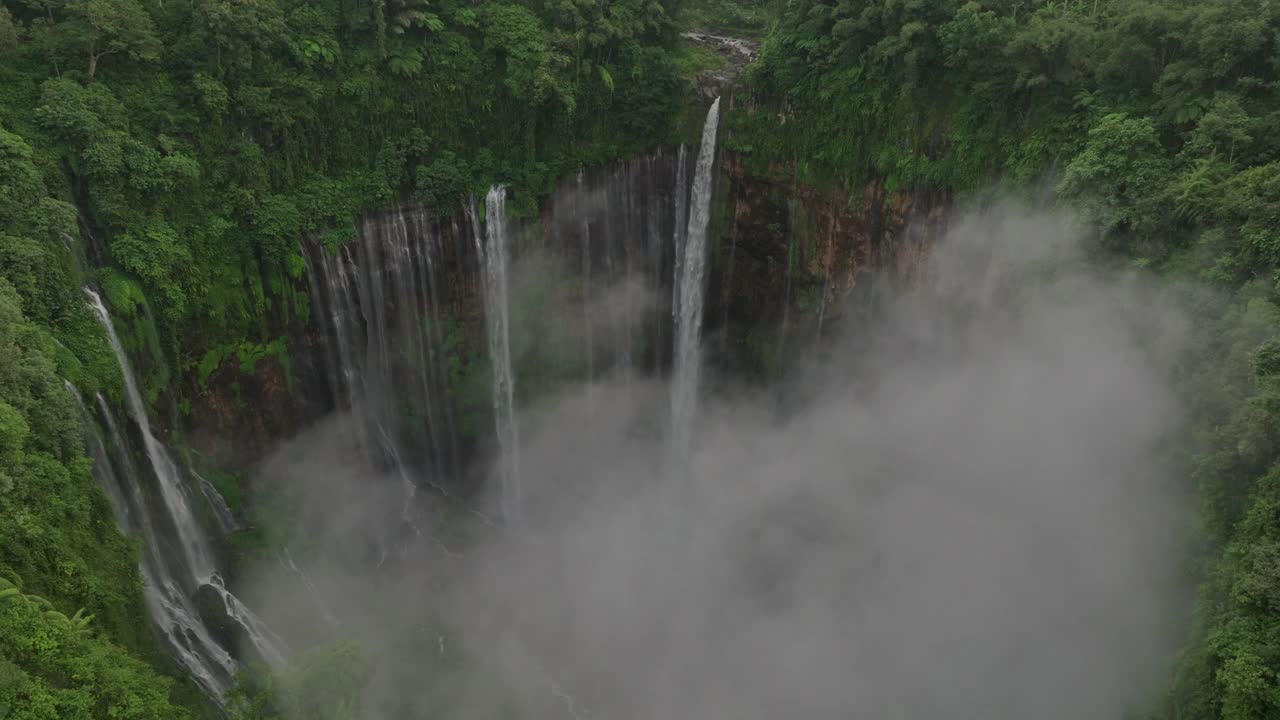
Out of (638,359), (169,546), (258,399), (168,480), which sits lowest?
(169,546)

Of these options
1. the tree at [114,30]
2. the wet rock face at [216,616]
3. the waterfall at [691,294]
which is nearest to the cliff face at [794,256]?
the waterfall at [691,294]

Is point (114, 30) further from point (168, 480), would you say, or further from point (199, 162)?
point (168, 480)

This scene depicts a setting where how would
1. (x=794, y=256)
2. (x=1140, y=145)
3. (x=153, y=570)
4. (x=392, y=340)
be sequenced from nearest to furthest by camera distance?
(x=153, y=570) → (x=1140, y=145) → (x=392, y=340) → (x=794, y=256)

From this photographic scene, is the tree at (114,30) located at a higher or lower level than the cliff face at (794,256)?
higher

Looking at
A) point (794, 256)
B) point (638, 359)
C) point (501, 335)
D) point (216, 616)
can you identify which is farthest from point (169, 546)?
point (794, 256)

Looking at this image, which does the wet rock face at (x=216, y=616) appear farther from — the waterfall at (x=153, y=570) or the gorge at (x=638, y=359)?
the waterfall at (x=153, y=570)

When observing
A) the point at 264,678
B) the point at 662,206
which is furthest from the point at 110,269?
the point at 662,206
